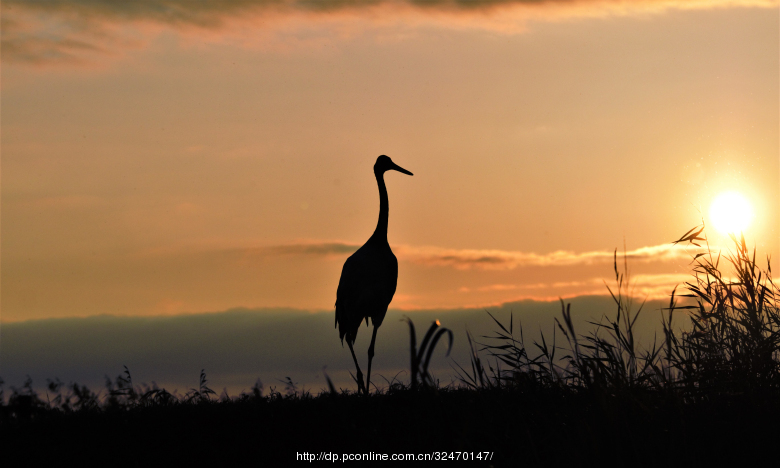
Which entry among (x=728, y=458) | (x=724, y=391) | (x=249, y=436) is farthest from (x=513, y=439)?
(x=249, y=436)

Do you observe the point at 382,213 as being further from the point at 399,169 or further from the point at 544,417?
the point at 544,417

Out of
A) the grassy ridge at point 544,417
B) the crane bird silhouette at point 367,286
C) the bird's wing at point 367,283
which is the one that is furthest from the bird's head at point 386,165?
the grassy ridge at point 544,417

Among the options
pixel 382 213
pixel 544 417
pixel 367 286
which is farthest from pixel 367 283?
pixel 544 417

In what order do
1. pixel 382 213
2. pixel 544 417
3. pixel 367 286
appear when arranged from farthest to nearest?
pixel 382 213
pixel 367 286
pixel 544 417

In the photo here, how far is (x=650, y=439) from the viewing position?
4.89 meters

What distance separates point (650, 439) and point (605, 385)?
623 millimetres

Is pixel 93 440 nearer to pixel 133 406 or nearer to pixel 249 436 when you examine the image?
pixel 133 406

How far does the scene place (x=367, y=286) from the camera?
1088cm

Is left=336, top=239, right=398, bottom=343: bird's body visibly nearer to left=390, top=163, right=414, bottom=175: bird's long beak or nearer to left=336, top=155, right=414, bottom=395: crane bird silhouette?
left=336, top=155, right=414, bottom=395: crane bird silhouette

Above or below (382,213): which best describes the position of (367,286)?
below

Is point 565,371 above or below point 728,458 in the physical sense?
above

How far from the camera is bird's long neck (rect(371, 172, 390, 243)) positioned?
37.8ft

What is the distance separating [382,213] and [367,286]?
154cm

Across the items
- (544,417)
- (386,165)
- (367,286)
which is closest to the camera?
(544,417)
